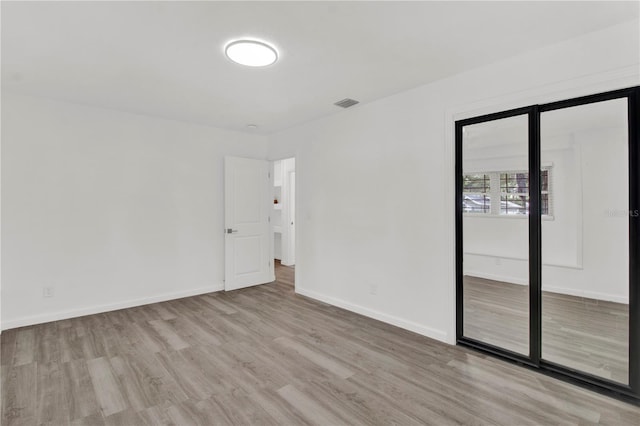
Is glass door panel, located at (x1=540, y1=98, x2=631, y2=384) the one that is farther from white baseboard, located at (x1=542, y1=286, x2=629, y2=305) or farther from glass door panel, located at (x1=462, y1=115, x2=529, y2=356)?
glass door panel, located at (x1=462, y1=115, x2=529, y2=356)

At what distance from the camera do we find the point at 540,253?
258cm

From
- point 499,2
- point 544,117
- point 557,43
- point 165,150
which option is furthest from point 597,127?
point 165,150

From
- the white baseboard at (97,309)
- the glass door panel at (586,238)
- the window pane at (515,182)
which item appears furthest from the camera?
the white baseboard at (97,309)

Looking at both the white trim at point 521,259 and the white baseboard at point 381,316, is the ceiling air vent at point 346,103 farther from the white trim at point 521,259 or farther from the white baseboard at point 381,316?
the white baseboard at point 381,316

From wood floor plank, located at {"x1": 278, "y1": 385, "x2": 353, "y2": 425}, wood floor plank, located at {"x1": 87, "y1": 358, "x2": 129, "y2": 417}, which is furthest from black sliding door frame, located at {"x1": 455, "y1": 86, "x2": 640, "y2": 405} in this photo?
wood floor plank, located at {"x1": 87, "y1": 358, "x2": 129, "y2": 417}

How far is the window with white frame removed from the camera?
2559mm

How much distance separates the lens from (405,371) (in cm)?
252

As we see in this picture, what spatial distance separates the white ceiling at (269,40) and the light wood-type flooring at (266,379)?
2537 millimetres

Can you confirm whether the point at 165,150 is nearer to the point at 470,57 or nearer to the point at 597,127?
the point at 470,57

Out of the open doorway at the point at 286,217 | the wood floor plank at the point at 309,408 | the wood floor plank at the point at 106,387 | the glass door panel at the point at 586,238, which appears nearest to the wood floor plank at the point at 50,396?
the wood floor plank at the point at 106,387

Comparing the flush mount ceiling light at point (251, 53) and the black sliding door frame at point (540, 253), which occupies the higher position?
the flush mount ceiling light at point (251, 53)

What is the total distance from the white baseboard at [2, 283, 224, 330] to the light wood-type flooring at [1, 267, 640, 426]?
14cm

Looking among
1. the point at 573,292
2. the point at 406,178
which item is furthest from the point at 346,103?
the point at 573,292

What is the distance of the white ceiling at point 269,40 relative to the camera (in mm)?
1990
